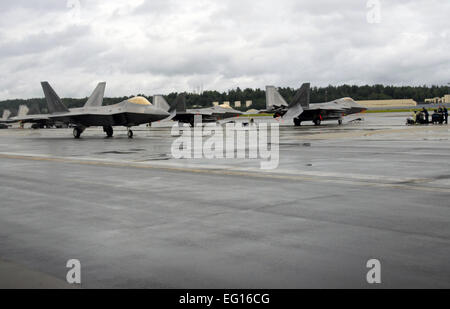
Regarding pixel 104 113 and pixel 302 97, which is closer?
pixel 104 113

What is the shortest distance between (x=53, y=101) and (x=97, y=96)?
402 centimetres

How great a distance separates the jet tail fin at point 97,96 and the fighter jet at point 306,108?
69.7 ft

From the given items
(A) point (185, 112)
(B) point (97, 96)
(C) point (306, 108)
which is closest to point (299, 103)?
(C) point (306, 108)

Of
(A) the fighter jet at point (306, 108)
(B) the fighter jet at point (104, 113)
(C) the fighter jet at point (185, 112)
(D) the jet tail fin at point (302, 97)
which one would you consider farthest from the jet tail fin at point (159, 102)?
(B) the fighter jet at point (104, 113)

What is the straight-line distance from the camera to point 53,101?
43.0 metres

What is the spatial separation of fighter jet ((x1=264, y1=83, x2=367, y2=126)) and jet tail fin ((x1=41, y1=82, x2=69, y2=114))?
24705 millimetres

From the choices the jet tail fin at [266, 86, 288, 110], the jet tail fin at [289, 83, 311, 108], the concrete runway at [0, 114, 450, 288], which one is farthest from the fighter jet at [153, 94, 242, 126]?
the concrete runway at [0, 114, 450, 288]

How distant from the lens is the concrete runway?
5.26 m

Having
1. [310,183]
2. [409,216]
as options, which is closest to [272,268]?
[409,216]

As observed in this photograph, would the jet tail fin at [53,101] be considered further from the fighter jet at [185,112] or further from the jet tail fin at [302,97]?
the jet tail fin at [302,97]

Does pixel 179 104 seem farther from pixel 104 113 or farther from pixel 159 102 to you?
pixel 104 113

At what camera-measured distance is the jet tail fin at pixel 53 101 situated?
140ft

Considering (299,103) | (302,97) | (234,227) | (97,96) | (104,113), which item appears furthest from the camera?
(299,103)
